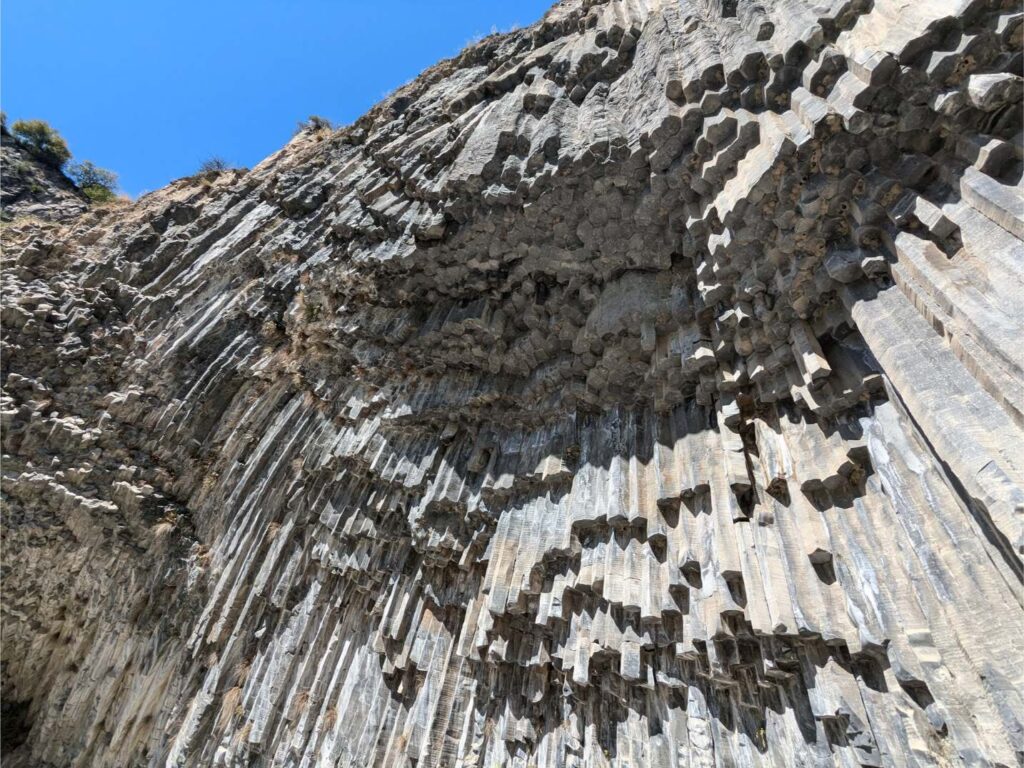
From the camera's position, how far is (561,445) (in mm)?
7629

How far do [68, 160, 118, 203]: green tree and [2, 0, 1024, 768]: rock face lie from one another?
338 inches

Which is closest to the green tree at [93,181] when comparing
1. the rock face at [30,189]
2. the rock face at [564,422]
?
the rock face at [30,189]

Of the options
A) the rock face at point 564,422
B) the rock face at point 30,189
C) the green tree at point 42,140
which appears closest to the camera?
the rock face at point 564,422

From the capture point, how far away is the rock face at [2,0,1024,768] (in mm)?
3883

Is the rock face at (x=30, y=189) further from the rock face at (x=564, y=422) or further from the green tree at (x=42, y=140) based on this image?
the rock face at (x=564, y=422)

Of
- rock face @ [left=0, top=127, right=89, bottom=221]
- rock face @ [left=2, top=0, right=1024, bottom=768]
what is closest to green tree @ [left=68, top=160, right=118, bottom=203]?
rock face @ [left=0, top=127, right=89, bottom=221]

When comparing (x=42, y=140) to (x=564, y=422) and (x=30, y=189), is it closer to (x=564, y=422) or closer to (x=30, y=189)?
(x=30, y=189)

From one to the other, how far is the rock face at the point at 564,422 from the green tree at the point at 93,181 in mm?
8578

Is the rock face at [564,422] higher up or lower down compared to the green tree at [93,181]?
lower down

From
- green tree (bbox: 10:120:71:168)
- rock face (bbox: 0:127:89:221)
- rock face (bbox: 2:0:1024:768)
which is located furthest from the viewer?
green tree (bbox: 10:120:71:168)

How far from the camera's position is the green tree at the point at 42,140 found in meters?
21.0

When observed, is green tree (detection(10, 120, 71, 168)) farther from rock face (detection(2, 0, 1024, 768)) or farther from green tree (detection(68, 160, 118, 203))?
rock face (detection(2, 0, 1024, 768))

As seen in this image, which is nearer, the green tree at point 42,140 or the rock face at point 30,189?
the rock face at point 30,189

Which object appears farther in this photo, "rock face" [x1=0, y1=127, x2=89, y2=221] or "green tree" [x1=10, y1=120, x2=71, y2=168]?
"green tree" [x1=10, y1=120, x2=71, y2=168]
